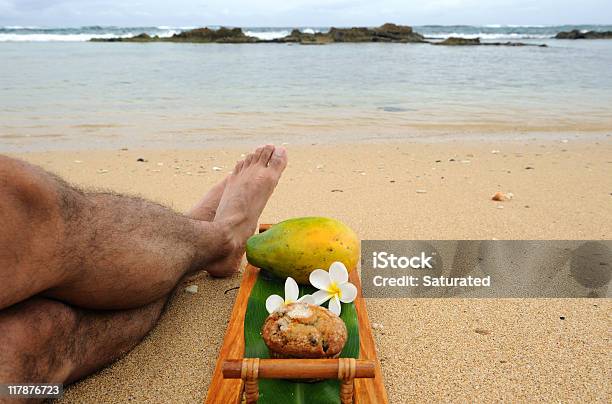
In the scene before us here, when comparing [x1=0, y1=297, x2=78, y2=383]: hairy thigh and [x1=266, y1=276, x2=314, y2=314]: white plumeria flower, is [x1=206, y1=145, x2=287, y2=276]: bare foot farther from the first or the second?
[x1=0, y1=297, x2=78, y2=383]: hairy thigh

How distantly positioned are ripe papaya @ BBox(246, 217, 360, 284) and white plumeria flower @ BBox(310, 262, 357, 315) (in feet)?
0.46

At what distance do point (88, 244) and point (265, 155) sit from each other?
149cm

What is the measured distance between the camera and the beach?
4.85 ft

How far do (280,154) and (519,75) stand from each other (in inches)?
446

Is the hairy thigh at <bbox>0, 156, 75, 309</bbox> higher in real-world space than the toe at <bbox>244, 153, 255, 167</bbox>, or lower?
higher

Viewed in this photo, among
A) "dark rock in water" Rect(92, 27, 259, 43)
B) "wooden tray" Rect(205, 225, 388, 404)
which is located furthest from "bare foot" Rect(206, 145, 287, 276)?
"dark rock in water" Rect(92, 27, 259, 43)

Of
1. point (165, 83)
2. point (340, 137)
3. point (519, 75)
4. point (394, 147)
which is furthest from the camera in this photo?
point (519, 75)

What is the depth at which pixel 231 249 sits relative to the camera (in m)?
2.04

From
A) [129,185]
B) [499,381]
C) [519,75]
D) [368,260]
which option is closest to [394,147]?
[129,185]

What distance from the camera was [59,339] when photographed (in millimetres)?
1294

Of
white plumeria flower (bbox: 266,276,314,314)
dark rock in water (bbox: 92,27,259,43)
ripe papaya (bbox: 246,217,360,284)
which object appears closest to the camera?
white plumeria flower (bbox: 266,276,314,314)

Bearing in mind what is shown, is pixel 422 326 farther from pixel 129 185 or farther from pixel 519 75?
pixel 519 75

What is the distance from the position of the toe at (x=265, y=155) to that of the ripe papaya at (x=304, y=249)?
960mm

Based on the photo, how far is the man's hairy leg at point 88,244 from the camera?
1.14 m
